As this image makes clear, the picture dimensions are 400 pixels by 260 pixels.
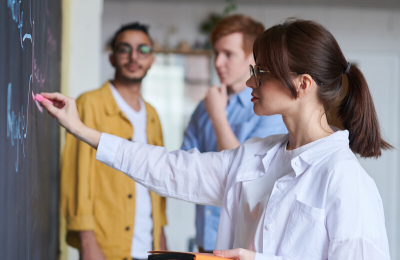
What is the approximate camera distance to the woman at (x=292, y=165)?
2.77 feet

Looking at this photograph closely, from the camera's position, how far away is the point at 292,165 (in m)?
0.94

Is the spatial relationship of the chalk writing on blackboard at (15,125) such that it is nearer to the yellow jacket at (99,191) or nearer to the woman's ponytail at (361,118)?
the yellow jacket at (99,191)

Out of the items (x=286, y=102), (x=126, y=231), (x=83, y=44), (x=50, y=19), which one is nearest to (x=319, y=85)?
(x=286, y=102)

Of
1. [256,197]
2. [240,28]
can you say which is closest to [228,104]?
[240,28]

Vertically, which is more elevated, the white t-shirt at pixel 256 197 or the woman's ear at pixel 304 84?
the woman's ear at pixel 304 84

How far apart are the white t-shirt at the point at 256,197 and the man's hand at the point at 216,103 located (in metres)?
0.53

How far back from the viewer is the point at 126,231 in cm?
155

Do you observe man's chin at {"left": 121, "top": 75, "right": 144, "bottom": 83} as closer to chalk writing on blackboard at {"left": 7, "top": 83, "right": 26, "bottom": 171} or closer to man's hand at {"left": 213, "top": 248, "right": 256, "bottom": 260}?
chalk writing on blackboard at {"left": 7, "top": 83, "right": 26, "bottom": 171}

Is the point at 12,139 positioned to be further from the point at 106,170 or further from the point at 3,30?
the point at 106,170

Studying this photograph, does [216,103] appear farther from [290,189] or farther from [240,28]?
[290,189]

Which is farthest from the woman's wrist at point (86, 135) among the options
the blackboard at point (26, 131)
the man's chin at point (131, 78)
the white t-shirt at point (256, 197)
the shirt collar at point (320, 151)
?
the man's chin at point (131, 78)

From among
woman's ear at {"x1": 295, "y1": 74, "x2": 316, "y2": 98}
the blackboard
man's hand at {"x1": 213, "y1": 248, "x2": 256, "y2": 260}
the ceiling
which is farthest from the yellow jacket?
the ceiling

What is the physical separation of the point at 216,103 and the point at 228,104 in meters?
0.17

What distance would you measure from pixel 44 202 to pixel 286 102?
0.81 m
